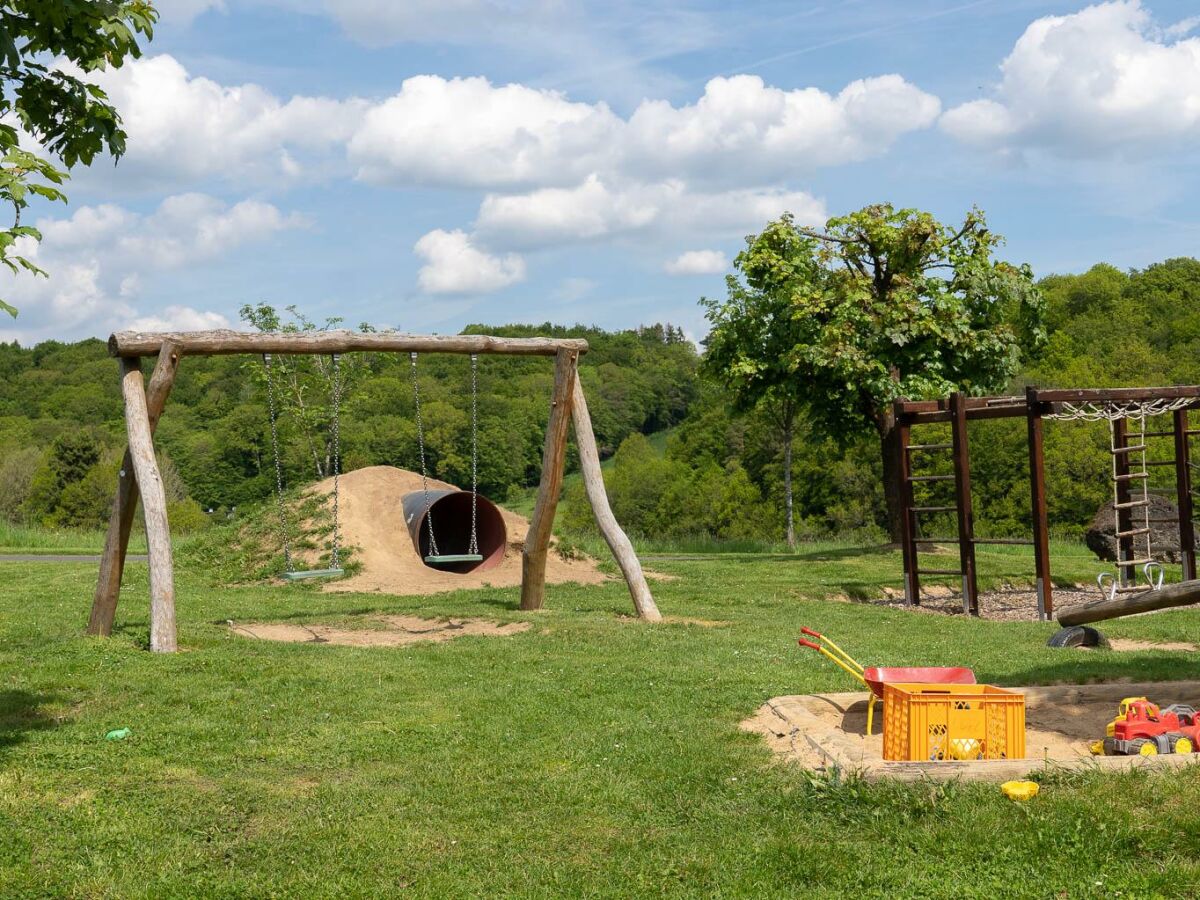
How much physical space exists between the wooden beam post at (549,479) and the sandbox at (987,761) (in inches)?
255

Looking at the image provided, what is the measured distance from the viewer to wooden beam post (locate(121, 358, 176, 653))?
10867 mm

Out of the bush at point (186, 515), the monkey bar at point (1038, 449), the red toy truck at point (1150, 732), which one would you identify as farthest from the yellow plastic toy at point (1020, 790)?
the bush at point (186, 515)

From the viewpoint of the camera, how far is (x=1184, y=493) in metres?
17.4

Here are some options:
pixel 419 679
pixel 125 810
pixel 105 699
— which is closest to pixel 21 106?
pixel 125 810

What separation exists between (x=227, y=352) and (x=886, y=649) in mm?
7356

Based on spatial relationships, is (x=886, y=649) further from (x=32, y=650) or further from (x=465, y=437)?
(x=465, y=437)

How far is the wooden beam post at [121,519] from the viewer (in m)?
11.6

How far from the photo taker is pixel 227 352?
483 inches

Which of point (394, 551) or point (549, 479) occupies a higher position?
point (549, 479)

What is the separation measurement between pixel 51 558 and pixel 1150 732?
74.8ft

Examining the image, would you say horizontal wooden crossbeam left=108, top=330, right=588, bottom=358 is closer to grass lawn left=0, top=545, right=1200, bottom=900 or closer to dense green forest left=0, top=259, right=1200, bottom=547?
grass lawn left=0, top=545, right=1200, bottom=900

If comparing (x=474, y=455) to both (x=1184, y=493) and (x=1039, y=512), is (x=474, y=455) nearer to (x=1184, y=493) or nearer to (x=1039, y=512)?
(x=1039, y=512)

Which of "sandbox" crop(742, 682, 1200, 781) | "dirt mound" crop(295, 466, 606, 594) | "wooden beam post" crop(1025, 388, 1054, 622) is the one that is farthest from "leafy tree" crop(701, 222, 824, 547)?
"sandbox" crop(742, 682, 1200, 781)

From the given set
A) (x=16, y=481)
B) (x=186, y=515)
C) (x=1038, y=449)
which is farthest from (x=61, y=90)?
(x=16, y=481)
